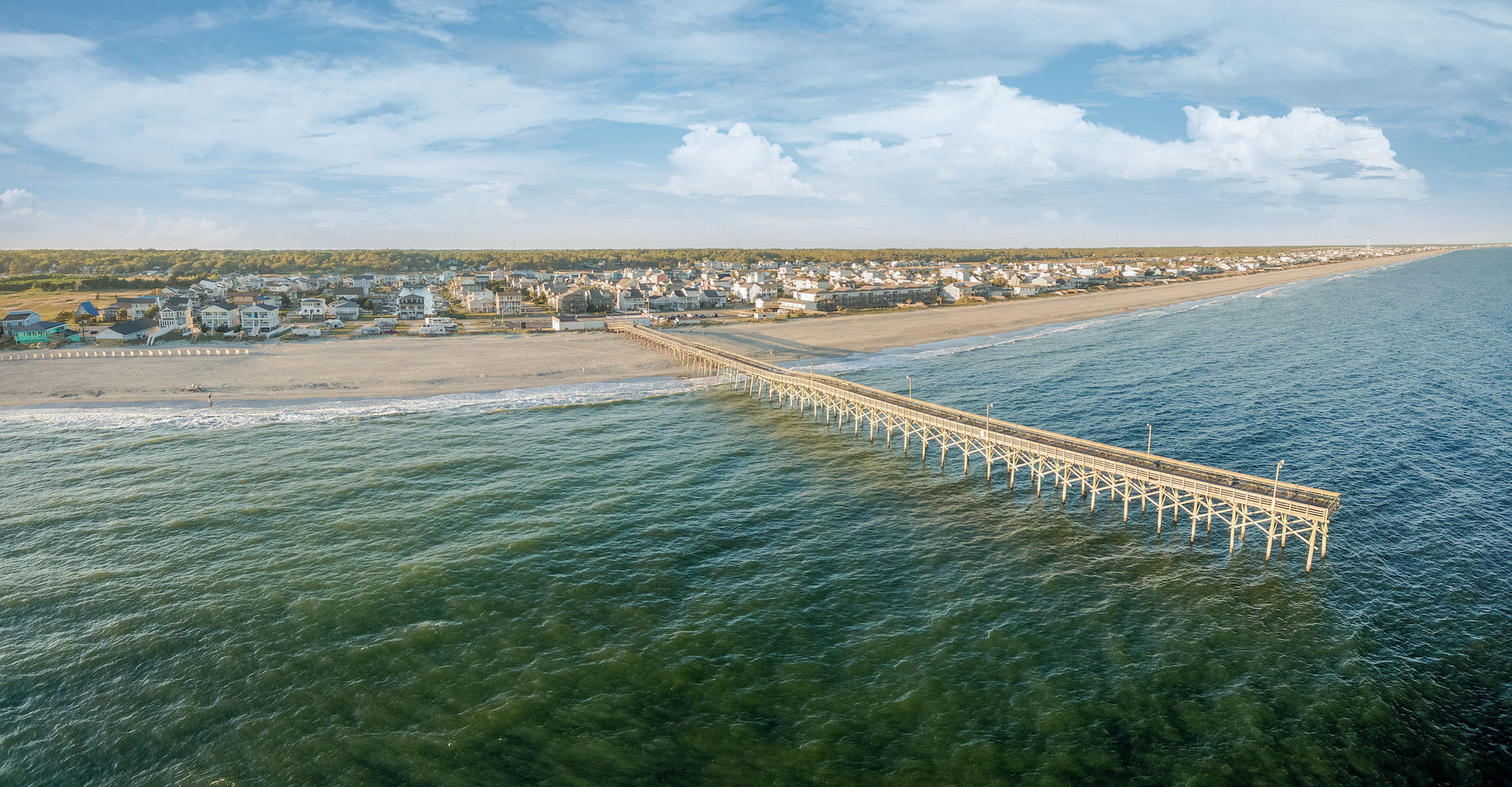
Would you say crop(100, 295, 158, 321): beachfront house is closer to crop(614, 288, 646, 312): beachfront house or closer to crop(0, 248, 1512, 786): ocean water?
crop(0, 248, 1512, 786): ocean water

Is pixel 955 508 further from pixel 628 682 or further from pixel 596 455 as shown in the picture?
pixel 596 455

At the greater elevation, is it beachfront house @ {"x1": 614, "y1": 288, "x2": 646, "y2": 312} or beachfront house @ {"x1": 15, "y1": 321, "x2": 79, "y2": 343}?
beachfront house @ {"x1": 614, "y1": 288, "x2": 646, "y2": 312}

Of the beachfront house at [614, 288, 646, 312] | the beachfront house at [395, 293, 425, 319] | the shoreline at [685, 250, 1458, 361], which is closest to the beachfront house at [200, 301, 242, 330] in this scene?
the beachfront house at [395, 293, 425, 319]

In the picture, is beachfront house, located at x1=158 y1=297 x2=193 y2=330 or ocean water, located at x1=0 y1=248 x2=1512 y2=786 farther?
beachfront house, located at x1=158 y1=297 x2=193 y2=330

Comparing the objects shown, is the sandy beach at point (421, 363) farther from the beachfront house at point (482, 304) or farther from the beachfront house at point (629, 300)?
the beachfront house at point (482, 304)

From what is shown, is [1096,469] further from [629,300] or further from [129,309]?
[129,309]

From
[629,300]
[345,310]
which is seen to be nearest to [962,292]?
[629,300]
